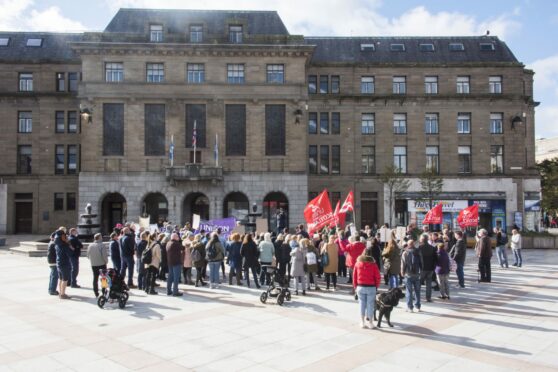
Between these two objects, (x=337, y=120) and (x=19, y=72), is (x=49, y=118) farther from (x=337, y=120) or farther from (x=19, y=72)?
(x=337, y=120)

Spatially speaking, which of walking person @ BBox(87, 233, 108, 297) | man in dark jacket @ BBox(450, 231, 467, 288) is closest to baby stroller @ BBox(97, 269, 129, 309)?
walking person @ BBox(87, 233, 108, 297)

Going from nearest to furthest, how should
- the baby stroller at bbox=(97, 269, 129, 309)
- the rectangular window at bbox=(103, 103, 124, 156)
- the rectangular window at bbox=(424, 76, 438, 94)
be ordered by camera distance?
the baby stroller at bbox=(97, 269, 129, 309), the rectangular window at bbox=(103, 103, 124, 156), the rectangular window at bbox=(424, 76, 438, 94)

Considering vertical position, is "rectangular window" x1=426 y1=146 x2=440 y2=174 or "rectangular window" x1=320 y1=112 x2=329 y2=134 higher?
"rectangular window" x1=320 y1=112 x2=329 y2=134

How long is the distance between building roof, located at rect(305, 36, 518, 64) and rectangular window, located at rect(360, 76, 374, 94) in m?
1.56

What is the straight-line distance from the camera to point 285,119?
38938mm

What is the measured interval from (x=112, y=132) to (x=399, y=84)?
26.9m

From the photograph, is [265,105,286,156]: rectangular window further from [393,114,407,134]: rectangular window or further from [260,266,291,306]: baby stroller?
[260,266,291,306]: baby stroller

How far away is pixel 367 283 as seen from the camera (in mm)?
11344

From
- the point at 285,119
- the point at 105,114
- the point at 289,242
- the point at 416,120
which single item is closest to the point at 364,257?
the point at 289,242

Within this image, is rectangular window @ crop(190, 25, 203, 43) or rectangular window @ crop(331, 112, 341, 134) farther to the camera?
rectangular window @ crop(331, 112, 341, 134)

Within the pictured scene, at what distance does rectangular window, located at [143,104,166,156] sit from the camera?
125 feet

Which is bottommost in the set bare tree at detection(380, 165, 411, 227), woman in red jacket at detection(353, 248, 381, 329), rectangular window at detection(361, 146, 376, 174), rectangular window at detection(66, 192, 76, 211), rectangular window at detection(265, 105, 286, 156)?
woman in red jacket at detection(353, 248, 381, 329)

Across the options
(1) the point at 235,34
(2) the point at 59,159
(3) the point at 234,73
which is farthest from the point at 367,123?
(2) the point at 59,159

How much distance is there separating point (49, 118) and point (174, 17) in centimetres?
1554
